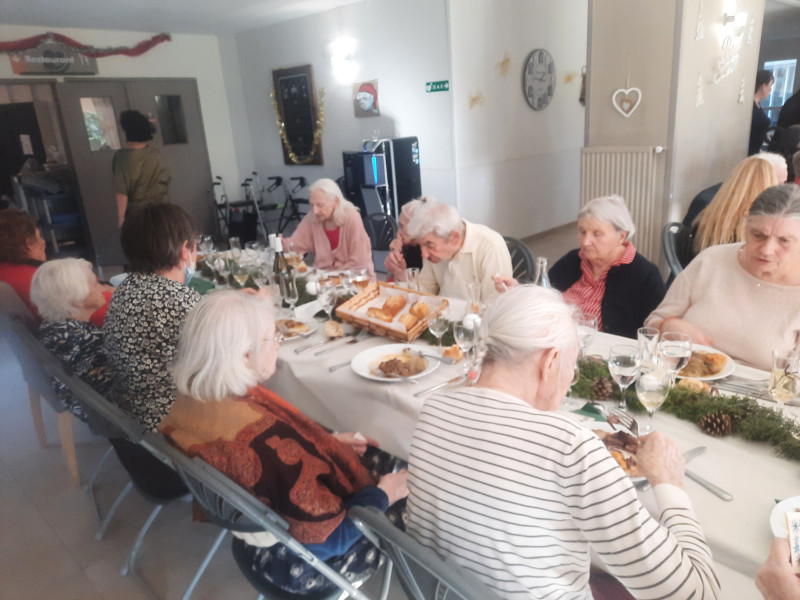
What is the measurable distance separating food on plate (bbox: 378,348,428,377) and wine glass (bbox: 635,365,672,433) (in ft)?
2.27

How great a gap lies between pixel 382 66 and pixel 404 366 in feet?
16.6

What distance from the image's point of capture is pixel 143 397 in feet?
6.47

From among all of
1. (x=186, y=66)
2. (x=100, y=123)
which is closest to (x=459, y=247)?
(x=100, y=123)

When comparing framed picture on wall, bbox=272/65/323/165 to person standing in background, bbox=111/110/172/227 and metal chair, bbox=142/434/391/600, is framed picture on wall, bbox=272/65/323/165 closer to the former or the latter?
person standing in background, bbox=111/110/172/227

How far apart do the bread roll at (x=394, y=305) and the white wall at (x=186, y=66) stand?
20.3 ft

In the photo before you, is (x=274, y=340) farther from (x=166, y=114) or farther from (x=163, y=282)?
(x=166, y=114)

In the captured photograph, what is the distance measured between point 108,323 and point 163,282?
0.80ft

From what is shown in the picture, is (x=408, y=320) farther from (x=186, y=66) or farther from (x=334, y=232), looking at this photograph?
(x=186, y=66)

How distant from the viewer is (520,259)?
3.08m

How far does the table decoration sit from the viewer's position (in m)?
1.27

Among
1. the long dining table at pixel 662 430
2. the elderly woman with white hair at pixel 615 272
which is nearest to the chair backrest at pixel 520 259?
the elderly woman with white hair at pixel 615 272

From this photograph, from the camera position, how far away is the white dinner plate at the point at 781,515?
101 centimetres

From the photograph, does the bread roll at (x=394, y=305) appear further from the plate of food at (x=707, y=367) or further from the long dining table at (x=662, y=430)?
the plate of food at (x=707, y=367)

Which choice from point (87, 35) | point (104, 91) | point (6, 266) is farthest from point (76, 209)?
point (6, 266)
